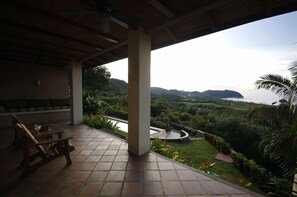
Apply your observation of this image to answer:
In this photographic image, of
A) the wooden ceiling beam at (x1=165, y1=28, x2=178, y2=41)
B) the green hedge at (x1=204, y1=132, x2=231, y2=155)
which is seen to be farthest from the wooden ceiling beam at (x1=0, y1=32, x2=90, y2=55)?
the green hedge at (x1=204, y1=132, x2=231, y2=155)

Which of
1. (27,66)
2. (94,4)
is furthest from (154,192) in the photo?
(27,66)

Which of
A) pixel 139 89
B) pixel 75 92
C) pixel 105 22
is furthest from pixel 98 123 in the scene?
pixel 105 22

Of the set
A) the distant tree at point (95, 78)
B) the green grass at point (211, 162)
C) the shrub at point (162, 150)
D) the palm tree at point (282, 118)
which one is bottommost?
the green grass at point (211, 162)

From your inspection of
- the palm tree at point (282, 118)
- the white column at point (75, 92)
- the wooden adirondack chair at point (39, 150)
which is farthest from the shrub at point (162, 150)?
the white column at point (75, 92)

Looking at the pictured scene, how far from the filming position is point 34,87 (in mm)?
8961

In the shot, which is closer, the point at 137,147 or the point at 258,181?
the point at 137,147

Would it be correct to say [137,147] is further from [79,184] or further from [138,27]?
[138,27]

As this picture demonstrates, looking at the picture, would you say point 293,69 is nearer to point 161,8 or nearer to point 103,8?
point 161,8

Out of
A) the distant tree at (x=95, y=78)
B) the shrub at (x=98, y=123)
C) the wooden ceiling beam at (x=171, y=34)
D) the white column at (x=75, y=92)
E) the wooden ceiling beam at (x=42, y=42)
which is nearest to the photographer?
the wooden ceiling beam at (x=171, y=34)

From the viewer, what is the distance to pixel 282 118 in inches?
183

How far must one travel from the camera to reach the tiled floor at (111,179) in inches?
109

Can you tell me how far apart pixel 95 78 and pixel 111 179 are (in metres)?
12.9

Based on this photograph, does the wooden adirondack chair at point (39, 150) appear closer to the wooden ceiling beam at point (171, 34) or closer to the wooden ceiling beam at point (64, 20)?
the wooden ceiling beam at point (64, 20)

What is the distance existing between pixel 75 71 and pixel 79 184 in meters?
5.92
